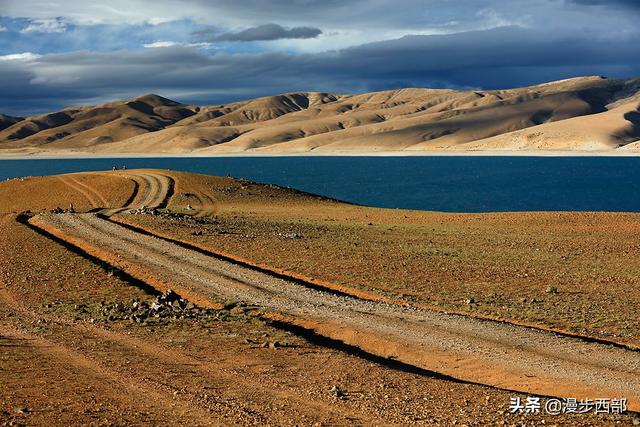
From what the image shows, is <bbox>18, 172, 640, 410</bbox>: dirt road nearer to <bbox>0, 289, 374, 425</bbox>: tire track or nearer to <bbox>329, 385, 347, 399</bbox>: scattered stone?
<bbox>329, 385, 347, 399</bbox>: scattered stone

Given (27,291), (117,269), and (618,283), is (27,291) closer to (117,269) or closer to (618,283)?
(117,269)

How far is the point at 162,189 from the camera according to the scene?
5806 cm

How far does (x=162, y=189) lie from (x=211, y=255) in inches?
1194

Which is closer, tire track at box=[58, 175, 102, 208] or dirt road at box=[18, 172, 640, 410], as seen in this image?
dirt road at box=[18, 172, 640, 410]

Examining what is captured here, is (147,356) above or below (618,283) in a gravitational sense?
above

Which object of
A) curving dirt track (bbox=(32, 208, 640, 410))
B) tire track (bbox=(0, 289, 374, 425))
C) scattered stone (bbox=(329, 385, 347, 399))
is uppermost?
tire track (bbox=(0, 289, 374, 425))

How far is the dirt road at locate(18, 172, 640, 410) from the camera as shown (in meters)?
13.7

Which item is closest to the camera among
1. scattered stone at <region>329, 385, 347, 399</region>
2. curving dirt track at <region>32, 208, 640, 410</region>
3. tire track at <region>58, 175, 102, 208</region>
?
scattered stone at <region>329, 385, 347, 399</region>

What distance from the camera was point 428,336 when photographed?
16484 mm

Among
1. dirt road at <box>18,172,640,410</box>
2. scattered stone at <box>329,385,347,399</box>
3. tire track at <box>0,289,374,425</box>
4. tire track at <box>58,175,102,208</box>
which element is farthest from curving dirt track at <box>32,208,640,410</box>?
tire track at <box>58,175,102,208</box>

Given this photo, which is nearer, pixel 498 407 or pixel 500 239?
pixel 498 407

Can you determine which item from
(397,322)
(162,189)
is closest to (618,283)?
(397,322)

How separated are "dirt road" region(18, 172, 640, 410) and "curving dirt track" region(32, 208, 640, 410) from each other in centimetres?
2

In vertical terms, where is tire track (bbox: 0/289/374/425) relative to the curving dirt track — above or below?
above
